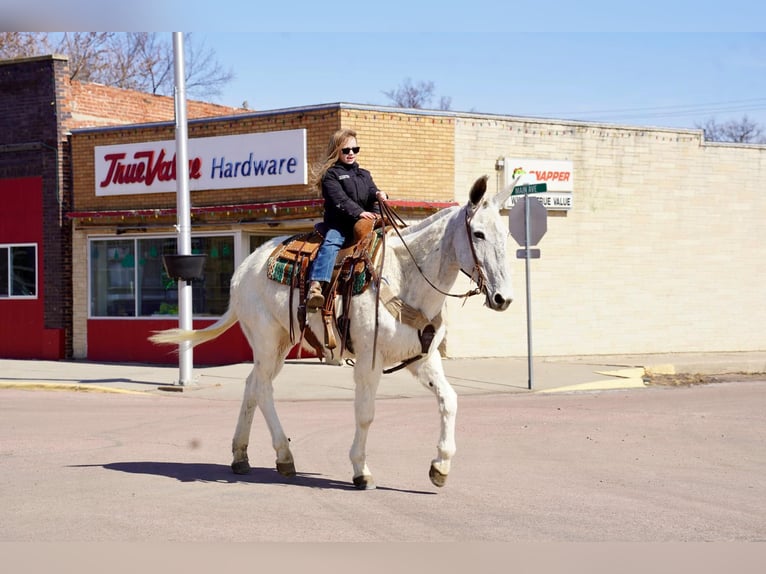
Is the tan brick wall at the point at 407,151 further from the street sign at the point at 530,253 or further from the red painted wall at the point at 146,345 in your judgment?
the street sign at the point at 530,253

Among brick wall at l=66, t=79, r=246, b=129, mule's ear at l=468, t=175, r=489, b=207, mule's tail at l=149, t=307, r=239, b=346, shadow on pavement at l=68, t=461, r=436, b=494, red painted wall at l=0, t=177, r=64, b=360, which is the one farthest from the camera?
brick wall at l=66, t=79, r=246, b=129

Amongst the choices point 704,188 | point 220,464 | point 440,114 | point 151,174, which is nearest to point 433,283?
point 220,464

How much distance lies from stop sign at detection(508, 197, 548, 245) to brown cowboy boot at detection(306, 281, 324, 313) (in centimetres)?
Answer: 900

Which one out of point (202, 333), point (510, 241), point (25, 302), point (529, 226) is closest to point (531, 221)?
point (529, 226)

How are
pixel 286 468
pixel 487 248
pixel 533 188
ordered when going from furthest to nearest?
pixel 533 188 → pixel 286 468 → pixel 487 248

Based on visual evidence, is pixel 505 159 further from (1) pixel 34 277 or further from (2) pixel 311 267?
(2) pixel 311 267

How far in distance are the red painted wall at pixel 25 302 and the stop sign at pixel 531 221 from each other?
38.3 feet

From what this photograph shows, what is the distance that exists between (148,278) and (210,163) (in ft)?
10.3

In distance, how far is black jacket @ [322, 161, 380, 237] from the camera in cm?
873

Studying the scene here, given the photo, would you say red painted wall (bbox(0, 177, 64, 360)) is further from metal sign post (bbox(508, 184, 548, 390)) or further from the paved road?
metal sign post (bbox(508, 184, 548, 390))

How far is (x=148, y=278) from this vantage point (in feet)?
76.3

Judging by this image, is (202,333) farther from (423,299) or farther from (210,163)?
(210,163)

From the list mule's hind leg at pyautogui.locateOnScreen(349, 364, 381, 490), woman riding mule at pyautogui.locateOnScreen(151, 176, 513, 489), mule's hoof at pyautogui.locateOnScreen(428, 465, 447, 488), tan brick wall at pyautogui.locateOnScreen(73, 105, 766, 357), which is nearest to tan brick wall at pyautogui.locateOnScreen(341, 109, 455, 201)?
tan brick wall at pyautogui.locateOnScreen(73, 105, 766, 357)

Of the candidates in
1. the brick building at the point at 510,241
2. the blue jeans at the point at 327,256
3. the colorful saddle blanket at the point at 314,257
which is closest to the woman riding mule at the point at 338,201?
the blue jeans at the point at 327,256
